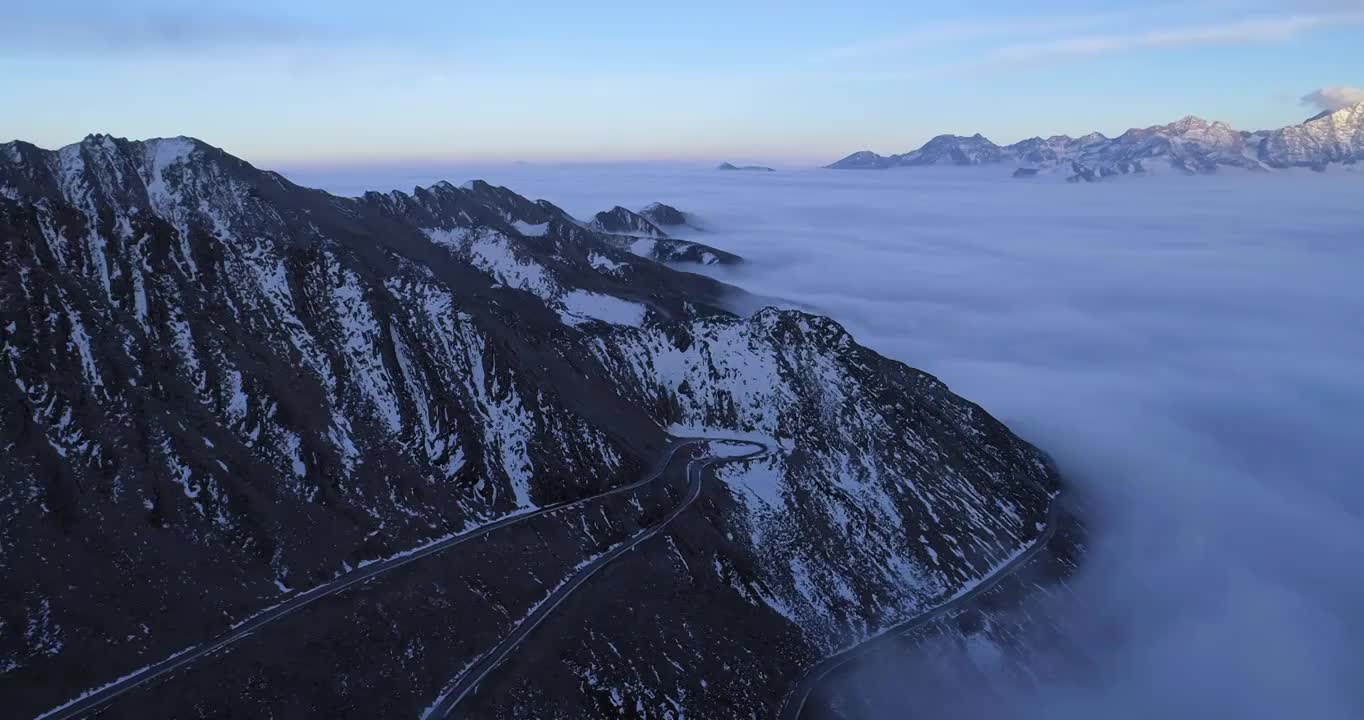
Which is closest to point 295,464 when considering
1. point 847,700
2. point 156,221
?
point 156,221

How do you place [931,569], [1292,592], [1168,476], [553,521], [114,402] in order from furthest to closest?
Answer: 1. [1168,476]
2. [1292,592]
3. [931,569]
4. [553,521]
5. [114,402]

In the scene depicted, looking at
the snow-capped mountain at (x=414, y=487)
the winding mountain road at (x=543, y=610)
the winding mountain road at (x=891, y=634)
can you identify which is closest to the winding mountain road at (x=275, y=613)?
the snow-capped mountain at (x=414, y=487)

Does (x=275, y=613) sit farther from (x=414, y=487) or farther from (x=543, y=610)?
(x=543, y=610)

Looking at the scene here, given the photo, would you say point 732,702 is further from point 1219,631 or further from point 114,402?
point 1219,631

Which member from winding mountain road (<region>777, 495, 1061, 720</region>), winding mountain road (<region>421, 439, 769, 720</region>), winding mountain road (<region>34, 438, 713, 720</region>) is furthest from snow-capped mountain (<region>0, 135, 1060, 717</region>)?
winding mountain road (<region>777, 495, 1061, 720</region>)

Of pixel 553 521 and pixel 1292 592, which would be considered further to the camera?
pixel 1292 592

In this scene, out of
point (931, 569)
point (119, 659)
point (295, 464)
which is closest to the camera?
point (119, 659)

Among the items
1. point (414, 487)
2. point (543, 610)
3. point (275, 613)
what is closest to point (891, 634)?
point (543, 610)

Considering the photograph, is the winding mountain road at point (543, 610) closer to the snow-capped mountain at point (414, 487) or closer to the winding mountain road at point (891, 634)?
the snow-capped mountain at point (414, 487)
